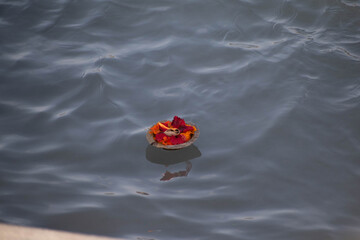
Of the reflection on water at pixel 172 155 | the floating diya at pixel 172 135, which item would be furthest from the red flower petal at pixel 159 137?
the reflection on water at pixel 172 155

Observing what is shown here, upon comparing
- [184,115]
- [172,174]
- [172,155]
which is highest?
[184,115]

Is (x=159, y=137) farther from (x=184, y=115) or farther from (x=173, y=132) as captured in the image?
(x=184, y=115)

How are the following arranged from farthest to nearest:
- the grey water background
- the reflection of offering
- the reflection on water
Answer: the reflection on water
the reflection of offering
the grey water background

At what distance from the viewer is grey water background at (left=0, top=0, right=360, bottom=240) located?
3.19 meters

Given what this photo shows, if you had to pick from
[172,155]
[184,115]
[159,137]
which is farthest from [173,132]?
[184,115]

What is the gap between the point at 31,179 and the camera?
3.51 m

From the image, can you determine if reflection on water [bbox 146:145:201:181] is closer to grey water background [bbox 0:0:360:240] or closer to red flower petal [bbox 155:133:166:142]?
grey water background [bbox 0:0:360:240]

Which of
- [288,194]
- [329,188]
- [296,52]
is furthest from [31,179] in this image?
[296,52]

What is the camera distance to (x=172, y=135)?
364cm

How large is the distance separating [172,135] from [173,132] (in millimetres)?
30

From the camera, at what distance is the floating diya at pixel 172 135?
11.9 feet

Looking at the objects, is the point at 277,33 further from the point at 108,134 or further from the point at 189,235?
the point at 189,235

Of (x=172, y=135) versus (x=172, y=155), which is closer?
(x=172, y=135)

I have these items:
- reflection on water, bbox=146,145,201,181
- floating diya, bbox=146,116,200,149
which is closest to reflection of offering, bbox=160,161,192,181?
reflection on water, bbox=146,145,201,181
